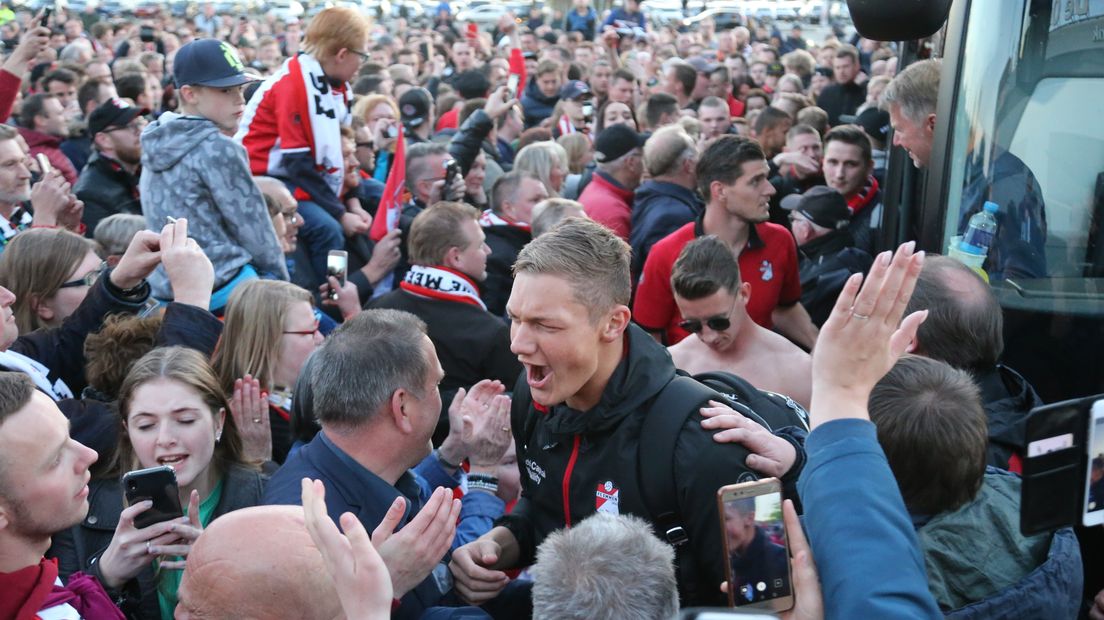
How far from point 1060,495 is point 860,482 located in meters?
0.54

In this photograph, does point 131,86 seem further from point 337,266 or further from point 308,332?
point 308,332

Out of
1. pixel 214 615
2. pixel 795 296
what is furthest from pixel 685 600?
pixel 795 296

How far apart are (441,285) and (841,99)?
341 inches

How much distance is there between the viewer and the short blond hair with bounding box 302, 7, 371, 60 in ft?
22.0

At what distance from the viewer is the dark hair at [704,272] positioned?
4453 mm

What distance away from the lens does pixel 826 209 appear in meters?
6.49

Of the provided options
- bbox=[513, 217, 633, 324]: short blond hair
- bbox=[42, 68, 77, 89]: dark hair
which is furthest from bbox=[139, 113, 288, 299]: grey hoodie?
bbox=[42, 68, 77, 89]: dark hair

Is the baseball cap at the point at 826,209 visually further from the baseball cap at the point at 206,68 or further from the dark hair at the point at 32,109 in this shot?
the dark hair at the point at 32,109

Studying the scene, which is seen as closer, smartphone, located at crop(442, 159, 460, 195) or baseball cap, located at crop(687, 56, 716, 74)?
smartphone, located at crop(442, 159, 460, 195)

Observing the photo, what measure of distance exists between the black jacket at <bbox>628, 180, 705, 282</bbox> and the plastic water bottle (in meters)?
2.20

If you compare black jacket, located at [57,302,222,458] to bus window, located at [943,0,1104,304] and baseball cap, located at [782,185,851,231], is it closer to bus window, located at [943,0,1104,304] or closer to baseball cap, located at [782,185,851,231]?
bus window, located at [943,0,1104,304]

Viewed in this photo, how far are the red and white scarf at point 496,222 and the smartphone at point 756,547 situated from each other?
4.70 m

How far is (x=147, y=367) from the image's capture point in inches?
139

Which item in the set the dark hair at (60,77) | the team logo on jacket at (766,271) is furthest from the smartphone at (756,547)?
the dark hair at (60,77)
